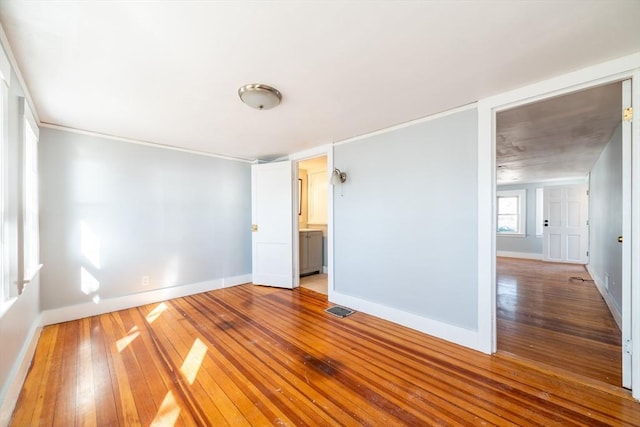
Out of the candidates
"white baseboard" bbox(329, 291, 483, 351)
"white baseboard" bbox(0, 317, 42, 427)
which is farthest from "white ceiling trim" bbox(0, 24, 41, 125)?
"white baseboard" bbox(329, 291, 483, 351)

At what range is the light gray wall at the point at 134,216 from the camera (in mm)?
2865

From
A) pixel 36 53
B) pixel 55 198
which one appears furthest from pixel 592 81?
pixel 55 198

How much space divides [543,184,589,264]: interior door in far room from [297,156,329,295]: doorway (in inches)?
233

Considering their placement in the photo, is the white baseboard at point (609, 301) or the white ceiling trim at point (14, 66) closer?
the white ceiling trim at point (14, 66)

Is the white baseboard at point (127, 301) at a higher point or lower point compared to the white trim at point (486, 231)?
lower

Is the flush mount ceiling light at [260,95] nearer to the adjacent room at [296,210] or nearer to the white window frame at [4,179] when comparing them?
the adjacent room at [296,210]

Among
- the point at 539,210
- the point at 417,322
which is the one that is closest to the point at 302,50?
the point at 417,322

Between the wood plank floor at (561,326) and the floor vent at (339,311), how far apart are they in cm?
151

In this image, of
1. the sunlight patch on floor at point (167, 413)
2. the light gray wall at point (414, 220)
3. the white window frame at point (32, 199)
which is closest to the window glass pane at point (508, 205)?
the light gray wall at point (414, 220)

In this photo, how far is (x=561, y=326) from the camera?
9.02 feet

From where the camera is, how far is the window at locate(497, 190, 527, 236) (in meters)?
7.21

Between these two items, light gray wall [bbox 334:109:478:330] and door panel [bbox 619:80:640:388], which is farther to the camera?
light gray wall [bbox 334:109:478:330]

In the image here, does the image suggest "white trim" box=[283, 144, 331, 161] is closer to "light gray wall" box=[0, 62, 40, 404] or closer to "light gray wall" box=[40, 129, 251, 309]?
"light gray wall" box=[40, 129, 251, 309]

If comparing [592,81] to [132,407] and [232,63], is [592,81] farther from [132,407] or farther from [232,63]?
[132,407]
